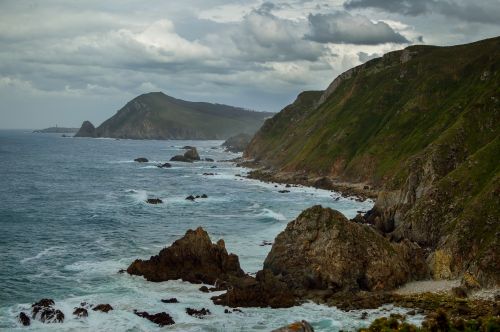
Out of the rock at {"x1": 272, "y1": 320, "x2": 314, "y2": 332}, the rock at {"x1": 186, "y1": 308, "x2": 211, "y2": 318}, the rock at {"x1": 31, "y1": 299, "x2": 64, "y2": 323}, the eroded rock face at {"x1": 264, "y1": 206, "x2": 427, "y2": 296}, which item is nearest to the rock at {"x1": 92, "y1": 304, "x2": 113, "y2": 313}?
the rock at {"x1": 31, "y1": 299, "x2": 64, "y2": 323}

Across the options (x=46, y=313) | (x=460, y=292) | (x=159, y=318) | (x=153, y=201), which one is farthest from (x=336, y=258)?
(x=153, y=201)

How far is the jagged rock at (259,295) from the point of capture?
5453cm

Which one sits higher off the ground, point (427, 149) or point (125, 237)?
point (427, 149)

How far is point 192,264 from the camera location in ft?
213

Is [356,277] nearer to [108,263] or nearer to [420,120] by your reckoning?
[108,263]

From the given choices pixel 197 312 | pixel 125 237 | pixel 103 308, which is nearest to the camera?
pixel 103 308

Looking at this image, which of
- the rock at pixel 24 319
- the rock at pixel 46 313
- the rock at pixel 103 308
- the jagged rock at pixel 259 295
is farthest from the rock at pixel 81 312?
the jagged rock at pixel 259 295

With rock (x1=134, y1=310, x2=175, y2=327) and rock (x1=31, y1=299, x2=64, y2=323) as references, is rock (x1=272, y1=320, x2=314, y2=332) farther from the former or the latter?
rock (x1=31, y1=299, x2=64, y2=323)

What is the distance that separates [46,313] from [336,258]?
97.8ft

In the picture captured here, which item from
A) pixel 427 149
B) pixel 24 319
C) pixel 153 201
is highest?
pixel 427 149

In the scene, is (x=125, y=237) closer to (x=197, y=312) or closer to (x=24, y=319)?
(x=197, y=312)

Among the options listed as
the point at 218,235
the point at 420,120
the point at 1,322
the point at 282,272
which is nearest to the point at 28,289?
the point at 1,322

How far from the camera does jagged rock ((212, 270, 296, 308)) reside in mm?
54531

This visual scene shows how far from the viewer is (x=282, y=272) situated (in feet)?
201
